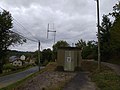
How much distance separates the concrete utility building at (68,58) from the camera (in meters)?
35.8

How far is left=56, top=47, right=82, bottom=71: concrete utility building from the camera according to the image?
117ft

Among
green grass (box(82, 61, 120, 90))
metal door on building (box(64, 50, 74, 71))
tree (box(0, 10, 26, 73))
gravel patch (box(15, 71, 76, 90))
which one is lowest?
gravel patch (box(15, 71, 76, 90))

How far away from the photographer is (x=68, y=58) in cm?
3581

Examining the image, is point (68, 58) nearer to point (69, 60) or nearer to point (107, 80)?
point (69, 60)

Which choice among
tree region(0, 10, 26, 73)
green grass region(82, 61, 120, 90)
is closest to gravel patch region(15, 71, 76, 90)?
green grass region(82, 61, 120, 90)

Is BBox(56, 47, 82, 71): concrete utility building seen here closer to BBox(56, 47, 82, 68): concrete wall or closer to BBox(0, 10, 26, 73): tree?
BBox(56, 47, 82, 68): concrete wall

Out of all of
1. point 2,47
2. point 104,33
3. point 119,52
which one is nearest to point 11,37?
point 2,47

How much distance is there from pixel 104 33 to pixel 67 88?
132 feet

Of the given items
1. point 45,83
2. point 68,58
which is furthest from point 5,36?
point 45,83

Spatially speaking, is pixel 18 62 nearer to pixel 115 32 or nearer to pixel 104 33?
pixel 104 33

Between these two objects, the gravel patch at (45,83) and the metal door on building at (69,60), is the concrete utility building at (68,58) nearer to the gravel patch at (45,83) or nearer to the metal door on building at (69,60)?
the metal door on building at (69,60)

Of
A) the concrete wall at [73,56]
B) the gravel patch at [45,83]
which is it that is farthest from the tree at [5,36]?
the gravel patch at [45,83]

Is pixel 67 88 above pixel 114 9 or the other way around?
the other way around

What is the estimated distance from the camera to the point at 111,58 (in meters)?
55.1
